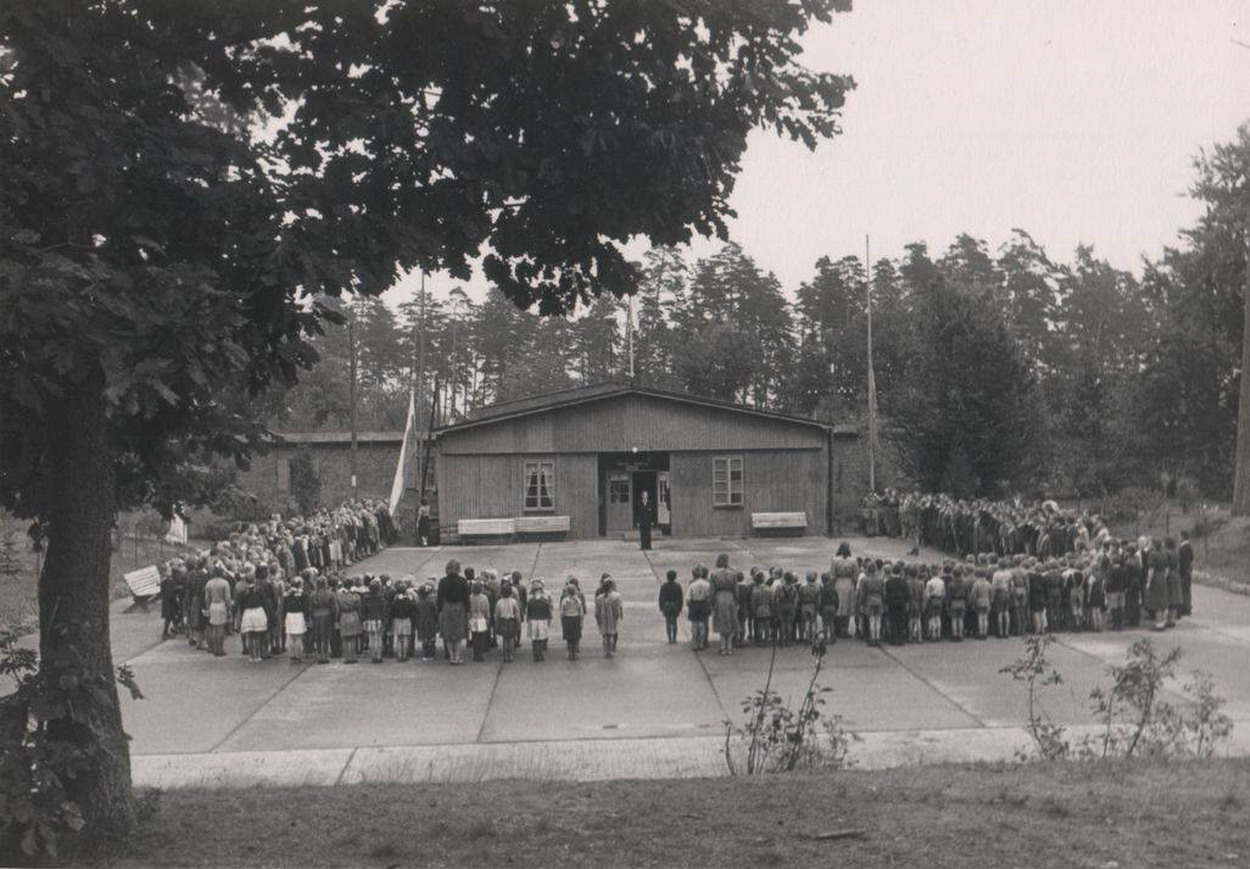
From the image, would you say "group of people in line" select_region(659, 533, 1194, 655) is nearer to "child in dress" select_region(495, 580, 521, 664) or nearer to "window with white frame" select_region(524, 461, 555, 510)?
"child in dress" select_region(495, 580, 521, 664)

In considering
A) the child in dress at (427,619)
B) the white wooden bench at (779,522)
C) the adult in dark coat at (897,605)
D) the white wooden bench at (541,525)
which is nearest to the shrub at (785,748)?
the adult in dark coat at (897,605)

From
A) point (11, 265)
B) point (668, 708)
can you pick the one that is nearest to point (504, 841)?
point (11, 265)

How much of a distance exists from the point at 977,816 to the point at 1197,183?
142ft

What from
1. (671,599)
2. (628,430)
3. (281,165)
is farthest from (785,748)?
(628,430)

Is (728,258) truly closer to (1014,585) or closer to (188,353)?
(1014,585)

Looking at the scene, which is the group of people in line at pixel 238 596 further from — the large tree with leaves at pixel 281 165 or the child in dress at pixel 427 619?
the large tree with leaves at pixel 281 165

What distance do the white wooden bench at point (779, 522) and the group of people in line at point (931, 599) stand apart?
17164 millimetres

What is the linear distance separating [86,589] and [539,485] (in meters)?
29.2

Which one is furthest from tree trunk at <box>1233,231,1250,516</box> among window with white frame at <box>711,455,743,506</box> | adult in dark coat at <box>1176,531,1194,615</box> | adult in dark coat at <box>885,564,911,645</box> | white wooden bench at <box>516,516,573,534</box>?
white wooden bench at <box>516,516,573,534</box>

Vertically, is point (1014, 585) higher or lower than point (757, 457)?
lower

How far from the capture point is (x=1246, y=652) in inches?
697

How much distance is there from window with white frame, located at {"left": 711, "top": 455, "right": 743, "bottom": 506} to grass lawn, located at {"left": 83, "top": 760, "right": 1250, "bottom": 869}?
27693 millimetres

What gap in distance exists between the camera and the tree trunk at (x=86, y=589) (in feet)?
27.7

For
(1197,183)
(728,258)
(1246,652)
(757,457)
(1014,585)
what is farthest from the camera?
(728,258)
